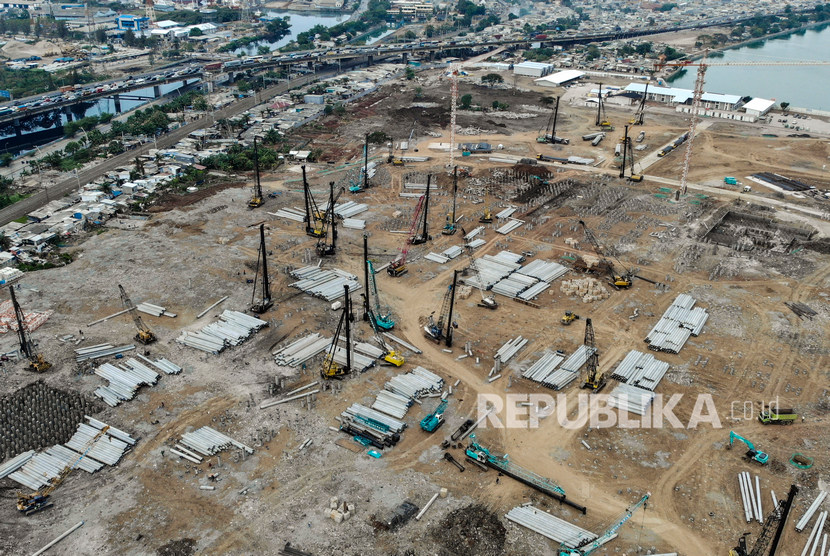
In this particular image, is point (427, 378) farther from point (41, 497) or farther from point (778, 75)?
point (778, 75)

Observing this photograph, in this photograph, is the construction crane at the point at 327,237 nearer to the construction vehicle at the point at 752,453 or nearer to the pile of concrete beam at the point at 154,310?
the pile of concrete beam at the point at 154,310

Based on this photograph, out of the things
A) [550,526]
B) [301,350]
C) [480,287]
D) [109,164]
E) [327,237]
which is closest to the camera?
[550,526]

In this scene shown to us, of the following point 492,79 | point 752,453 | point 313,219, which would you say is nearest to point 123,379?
point 313,219

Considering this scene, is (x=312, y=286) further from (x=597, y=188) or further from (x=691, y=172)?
(x=691, y=172)

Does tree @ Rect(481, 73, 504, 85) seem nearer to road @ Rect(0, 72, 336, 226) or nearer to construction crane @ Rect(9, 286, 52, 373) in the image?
road @ Rect(0, 72, 336, 226)

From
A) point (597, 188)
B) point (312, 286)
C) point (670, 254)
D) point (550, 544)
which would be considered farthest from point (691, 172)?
point (550, 544)

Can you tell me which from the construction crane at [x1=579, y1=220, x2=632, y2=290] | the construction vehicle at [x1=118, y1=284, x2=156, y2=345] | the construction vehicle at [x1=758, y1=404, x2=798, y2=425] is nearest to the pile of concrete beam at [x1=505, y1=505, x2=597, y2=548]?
the construction vehicle at [x1=758, y1=404, x2=798, y2=425]

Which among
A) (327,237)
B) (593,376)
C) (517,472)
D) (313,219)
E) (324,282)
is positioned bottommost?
(517,472)
